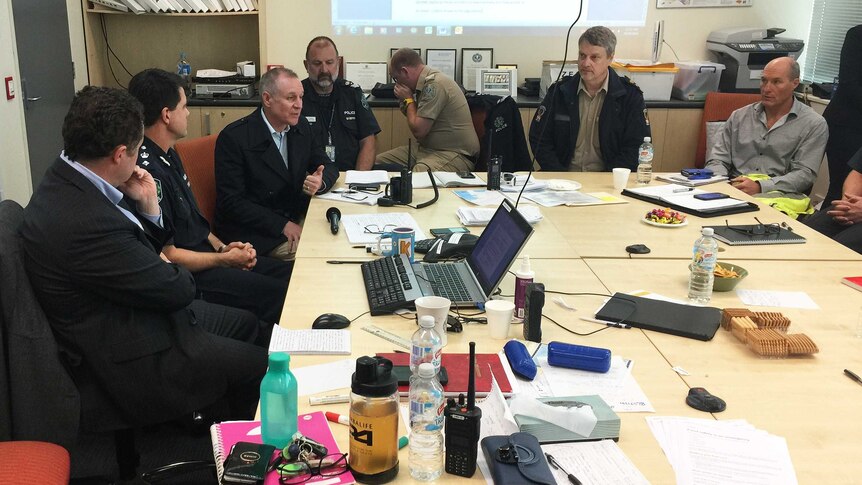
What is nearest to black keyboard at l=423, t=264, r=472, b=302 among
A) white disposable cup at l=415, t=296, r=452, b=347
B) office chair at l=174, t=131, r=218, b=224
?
white disposable cup at l=415, t=296, r=452, b=347

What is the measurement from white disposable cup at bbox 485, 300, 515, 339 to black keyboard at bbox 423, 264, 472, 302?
190 millimetres

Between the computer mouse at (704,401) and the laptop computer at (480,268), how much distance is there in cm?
54

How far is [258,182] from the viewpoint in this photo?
329 centimetres

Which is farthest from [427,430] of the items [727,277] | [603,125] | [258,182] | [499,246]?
[603,125]

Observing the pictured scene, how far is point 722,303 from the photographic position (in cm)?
208

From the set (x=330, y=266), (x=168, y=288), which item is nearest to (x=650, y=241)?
Answer: (x=330, y=266)

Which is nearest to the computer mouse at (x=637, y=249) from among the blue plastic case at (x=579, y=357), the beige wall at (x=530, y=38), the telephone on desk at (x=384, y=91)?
the blue plastic case at (x=579, y=357)

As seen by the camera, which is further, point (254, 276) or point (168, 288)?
point (254, 276)

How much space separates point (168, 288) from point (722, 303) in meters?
1.48

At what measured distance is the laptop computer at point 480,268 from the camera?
193 centimetres

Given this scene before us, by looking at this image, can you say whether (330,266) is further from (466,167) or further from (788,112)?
(788,112)

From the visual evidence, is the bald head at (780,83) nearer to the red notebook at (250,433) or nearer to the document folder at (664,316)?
the document folder at (664,316)

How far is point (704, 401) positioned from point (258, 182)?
2.29 meters

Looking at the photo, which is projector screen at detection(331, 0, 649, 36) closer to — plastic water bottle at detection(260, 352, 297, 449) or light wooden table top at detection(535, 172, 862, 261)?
light wooden table top at detection(535, 172, 862, 261)
